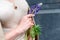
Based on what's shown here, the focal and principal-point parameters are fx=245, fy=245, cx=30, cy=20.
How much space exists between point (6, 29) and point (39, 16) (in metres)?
2.00

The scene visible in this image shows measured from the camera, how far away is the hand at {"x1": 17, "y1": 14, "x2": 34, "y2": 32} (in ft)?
4.69

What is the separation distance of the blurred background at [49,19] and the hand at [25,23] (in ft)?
6.12

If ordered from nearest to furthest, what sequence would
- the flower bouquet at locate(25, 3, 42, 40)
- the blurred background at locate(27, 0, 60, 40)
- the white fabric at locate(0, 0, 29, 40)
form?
the white fabric at locate(0, 0, 29, 40), the flower bouquet at locate(25, 3, 42, 40), the blurred background at locate(27, 0, 60, 40)

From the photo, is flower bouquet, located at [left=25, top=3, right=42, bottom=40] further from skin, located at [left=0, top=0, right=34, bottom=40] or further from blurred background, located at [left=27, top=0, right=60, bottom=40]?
blurred background, located at [left=27, top=0, right=60, bottom=40]

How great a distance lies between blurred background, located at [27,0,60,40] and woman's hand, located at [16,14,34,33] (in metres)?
1.86

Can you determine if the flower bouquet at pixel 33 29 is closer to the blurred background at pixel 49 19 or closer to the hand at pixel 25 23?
the hand at pixel 25 23

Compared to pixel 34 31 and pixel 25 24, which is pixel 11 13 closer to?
pixel 25 24

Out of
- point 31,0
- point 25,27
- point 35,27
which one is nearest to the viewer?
point 25,27

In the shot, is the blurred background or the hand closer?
the hand

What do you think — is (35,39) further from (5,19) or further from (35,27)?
(5,19)

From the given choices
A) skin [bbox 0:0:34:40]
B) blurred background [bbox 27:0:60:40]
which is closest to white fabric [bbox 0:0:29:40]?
skin [bbox 0:0:34:40]

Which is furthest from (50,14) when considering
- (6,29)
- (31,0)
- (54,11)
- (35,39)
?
(6,29)

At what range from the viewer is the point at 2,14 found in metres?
1.34

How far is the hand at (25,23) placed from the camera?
1.43 m
